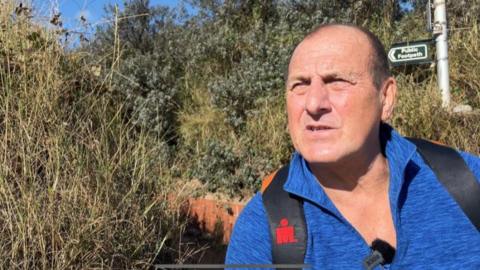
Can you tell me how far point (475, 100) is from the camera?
17.9 feet

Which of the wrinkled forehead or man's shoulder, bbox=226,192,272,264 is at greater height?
the wrinkled forehead

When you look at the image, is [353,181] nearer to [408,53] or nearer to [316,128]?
[316,128]

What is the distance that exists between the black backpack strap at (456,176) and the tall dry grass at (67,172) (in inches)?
79.0

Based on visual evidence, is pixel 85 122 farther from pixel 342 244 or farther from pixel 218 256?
pixel 342 244

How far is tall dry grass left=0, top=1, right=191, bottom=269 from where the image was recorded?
3.08 meters

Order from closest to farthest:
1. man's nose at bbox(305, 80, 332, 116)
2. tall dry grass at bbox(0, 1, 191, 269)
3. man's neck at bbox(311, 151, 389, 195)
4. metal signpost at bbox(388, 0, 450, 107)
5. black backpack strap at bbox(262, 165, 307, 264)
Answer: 1. black backpack strap at bbox(262, 165, 307, 264)
2. man's nose at bbox(305, 80, 332, 116)
3. man's neck at bbox(311, 151, 389, 195)
4. tall dry grass at bbox(0, 1, 191, 269)
5. metal signpost at bbox(388, 0, 450, 107)

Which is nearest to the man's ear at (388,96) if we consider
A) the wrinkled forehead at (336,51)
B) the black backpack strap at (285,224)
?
the wrinkled forehead at (336,51)

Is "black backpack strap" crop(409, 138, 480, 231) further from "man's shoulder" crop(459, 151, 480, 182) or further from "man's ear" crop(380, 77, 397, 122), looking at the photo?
"man's ear" crop(380, 77, 397, 122)

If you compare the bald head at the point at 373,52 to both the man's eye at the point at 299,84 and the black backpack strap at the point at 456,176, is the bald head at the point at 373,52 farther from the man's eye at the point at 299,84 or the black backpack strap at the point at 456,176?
the black backpack strap at the point at 456,176

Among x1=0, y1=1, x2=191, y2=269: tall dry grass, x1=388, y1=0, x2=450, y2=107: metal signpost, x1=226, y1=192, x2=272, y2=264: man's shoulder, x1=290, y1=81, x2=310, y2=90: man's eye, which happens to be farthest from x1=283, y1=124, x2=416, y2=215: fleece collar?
x1=388, y1=0, x2=450, y2=107: metal signpost

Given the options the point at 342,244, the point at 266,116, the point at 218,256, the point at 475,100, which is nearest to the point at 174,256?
the point at 218,256

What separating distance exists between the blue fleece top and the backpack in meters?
0.02

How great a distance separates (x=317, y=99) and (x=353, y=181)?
29cm

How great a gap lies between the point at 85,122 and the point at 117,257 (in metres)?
1.01
